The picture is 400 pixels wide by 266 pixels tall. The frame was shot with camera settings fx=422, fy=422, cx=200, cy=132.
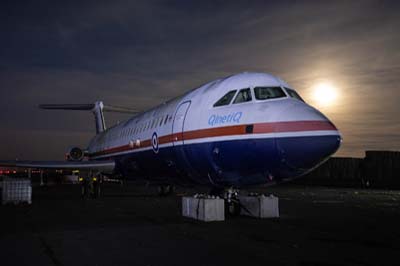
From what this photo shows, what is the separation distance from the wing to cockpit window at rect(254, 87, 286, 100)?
11.6m

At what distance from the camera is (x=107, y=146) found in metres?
23.6

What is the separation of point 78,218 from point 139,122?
6.44 m

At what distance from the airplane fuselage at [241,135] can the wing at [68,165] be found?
620cm

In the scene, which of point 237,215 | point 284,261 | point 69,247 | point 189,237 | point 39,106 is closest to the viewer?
point 284,261

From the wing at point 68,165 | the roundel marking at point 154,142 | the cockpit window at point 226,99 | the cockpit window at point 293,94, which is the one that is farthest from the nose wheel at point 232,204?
the wing at point 68,165

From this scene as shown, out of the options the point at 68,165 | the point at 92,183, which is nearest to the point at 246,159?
the point at 68,165

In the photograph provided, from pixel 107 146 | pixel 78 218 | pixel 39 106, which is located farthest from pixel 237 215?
pixel 39 106

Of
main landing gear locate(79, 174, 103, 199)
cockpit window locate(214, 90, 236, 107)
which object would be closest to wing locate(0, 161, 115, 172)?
main landing gear locate(79, 174, 103, 199)

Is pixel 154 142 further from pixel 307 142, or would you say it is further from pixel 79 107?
pixel 79 107

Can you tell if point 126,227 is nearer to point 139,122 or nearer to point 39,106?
point 139,122

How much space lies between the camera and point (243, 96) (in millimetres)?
11266

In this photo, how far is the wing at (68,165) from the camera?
20.8 meters

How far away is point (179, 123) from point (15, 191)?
1054 centimetres

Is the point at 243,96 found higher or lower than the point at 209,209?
higher
